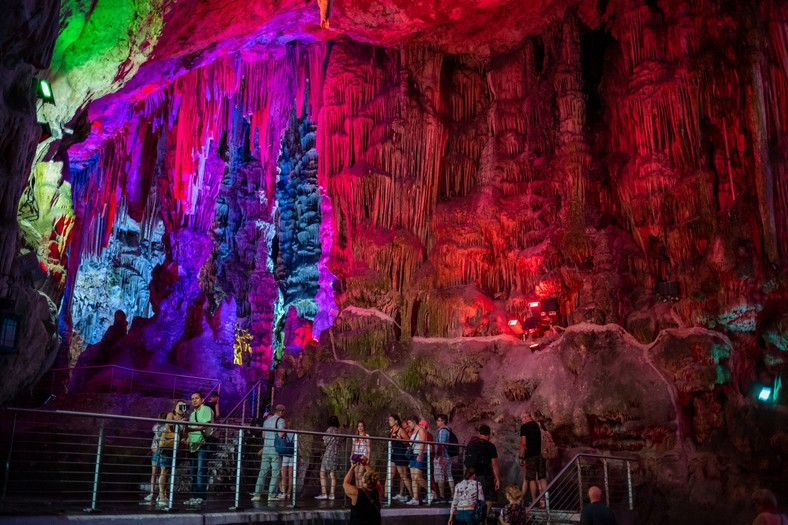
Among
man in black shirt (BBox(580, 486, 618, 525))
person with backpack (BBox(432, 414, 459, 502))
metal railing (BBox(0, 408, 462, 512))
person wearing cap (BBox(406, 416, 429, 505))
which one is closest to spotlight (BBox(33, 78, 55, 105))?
metal railing (BBox(0, 408, 462, 512))

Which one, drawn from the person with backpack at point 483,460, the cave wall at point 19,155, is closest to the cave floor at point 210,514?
the person with backpack at point 483,460

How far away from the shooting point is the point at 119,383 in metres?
20.9

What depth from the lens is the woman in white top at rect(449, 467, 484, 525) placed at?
7.35 meters

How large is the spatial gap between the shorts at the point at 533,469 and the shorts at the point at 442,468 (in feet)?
3.72

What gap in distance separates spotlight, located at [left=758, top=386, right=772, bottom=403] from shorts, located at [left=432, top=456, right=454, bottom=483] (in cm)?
559

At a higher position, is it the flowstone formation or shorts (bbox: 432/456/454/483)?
the flowstone formation

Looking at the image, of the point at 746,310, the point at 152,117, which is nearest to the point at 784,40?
the point at 746,310

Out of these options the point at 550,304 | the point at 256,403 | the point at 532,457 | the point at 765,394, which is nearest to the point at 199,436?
the point at 532,457

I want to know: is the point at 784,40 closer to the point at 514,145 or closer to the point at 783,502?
the point at 514,145

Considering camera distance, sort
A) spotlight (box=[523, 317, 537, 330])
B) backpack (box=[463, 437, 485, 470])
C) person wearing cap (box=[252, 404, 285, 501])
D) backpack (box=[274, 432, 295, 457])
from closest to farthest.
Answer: backpack (box=[463, 437, 485, 470])
backpack (box=[274, 432, 295, 457])
person wearing cap (box=[252, 404, 285, 501])
spotlight (box=[523, 317, 537, 330])

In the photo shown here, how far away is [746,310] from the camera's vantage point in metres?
12.0

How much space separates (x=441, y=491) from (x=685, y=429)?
4.44 meters

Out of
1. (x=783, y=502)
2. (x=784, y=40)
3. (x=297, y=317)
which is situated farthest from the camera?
(x=297, y=317)

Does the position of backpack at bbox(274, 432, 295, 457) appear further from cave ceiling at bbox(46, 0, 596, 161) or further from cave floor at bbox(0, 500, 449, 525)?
cave ceiling at bbox(46, 0, 596, 161)
